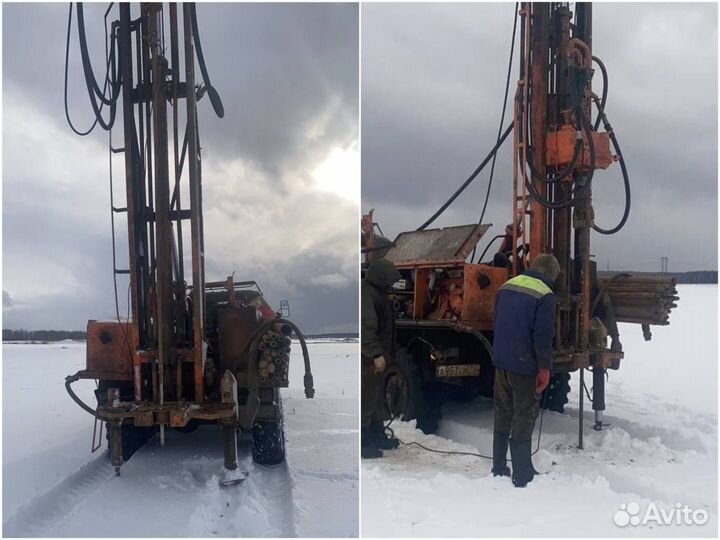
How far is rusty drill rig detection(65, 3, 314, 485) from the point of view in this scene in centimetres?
313

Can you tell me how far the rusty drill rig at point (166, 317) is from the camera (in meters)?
3.13

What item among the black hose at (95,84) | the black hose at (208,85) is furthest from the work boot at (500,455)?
→ the black hose at (95,84)

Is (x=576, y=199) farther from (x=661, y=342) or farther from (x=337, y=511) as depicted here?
(x=337, y=511)

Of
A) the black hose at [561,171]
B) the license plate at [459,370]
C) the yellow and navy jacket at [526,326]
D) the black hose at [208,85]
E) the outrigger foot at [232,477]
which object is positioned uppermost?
the black hose at [208,85]

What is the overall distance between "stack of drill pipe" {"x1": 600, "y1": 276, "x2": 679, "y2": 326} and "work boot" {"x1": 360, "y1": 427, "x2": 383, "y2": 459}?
172 centimetres

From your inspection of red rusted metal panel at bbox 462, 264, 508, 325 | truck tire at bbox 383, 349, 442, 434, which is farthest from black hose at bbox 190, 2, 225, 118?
truck tire at bbox 383, 349, 442, 434

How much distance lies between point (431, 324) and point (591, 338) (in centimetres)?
96

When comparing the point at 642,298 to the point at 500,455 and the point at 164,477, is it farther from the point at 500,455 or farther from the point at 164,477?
the point at 164,477

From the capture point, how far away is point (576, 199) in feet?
10.9

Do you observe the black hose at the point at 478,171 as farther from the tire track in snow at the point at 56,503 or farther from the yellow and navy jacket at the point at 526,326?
the tire track in snow at the point at 56,503

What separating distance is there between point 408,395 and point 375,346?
2.72 ft

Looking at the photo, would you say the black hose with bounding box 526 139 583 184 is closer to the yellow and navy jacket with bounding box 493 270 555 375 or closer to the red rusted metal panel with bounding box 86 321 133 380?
the yellow and navy jacket with bounding box 493 270 555 375

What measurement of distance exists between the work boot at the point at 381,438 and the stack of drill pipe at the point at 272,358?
0.59 metres

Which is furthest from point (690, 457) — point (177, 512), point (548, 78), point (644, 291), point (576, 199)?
point (177, 512)
